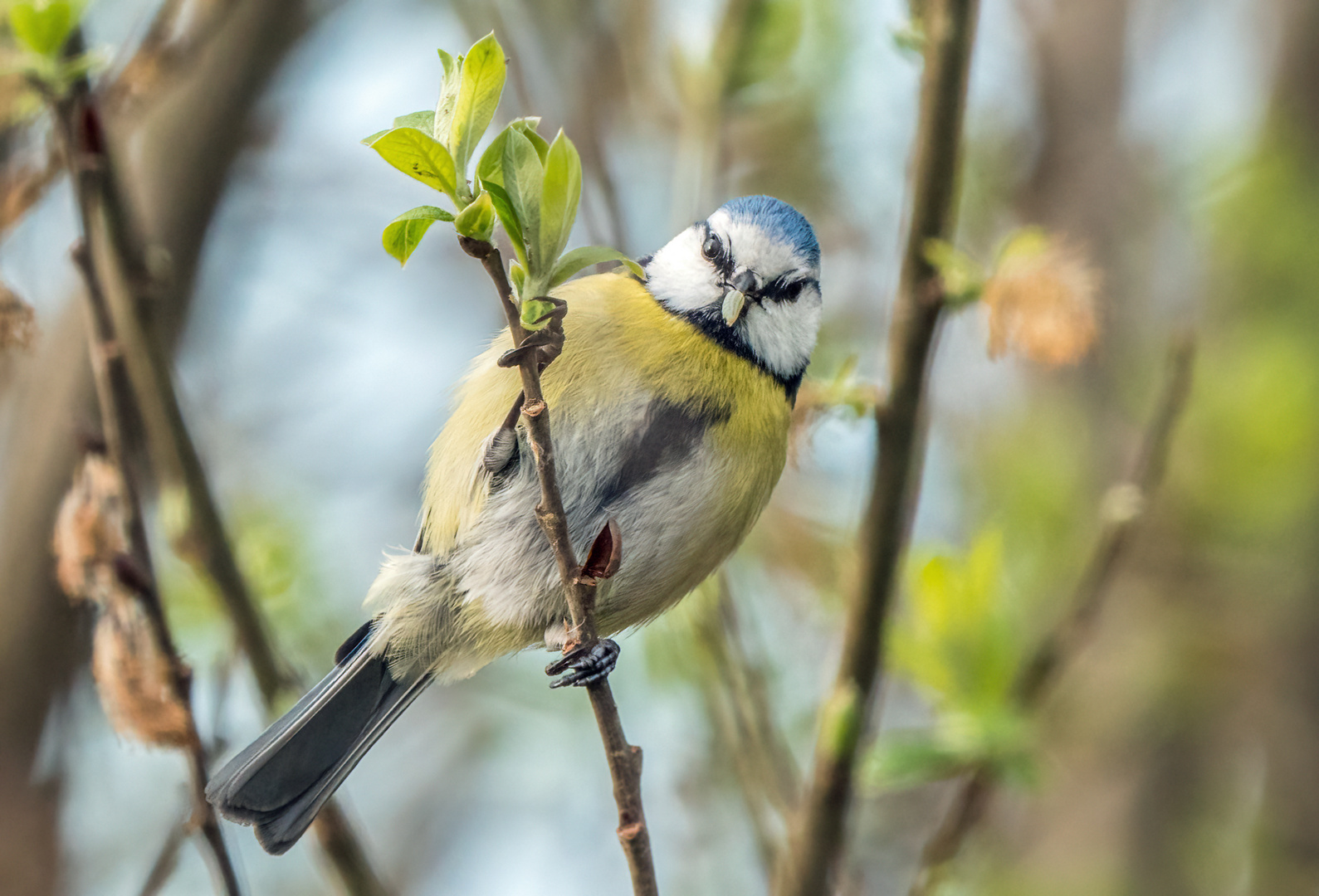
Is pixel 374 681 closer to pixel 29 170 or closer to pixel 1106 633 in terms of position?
pixel 29 170

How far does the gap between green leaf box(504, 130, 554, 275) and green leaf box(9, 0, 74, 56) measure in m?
0.89

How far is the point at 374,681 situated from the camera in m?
2.26

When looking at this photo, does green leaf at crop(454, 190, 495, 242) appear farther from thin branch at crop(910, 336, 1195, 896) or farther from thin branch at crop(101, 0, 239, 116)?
thin branch at crop(101, 0, 239, 116)

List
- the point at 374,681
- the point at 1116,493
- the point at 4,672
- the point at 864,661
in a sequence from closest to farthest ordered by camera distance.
→ the point at 864,661 → the point at 1116,493 → the point at 374,681 → the point at 4,672

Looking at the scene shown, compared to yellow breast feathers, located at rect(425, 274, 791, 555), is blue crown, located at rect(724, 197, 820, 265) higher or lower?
higher

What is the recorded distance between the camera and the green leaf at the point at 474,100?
3.79 feet

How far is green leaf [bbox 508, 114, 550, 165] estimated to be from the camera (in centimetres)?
115

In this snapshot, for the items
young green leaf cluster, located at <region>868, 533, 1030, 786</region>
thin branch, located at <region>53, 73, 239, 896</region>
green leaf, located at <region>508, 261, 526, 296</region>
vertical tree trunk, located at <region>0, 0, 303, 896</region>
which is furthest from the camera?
vertical tree trunk, located at <region>0, 0, 303, 896</region>

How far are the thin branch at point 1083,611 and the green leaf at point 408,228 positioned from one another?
141cm

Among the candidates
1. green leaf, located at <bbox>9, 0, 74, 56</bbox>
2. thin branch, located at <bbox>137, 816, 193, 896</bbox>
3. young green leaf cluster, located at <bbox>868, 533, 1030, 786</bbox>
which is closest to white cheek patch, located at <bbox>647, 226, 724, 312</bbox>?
young green leaf cluster, located at <bbox>868, 533, 1030, 786</bbox>

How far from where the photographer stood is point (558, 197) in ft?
3.84

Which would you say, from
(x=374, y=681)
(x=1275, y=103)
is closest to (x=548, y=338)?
(x=374, y=681)

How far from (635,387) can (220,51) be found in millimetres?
2025

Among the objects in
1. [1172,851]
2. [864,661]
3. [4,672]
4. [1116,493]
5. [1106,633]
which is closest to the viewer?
[864,661]
